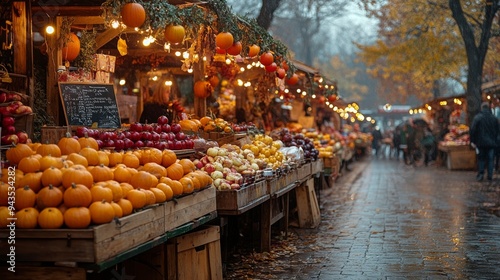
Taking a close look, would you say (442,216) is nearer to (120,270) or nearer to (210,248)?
(210,248)

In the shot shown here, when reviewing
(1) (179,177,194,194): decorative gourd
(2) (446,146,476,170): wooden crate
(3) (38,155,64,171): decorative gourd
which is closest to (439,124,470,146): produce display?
(2) (446,146,476,170): wooden crate

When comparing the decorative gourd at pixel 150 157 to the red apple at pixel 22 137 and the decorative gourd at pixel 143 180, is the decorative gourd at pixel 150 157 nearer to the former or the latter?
the decorative gourd at pixel 143 180

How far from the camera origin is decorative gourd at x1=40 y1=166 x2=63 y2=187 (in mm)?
5941

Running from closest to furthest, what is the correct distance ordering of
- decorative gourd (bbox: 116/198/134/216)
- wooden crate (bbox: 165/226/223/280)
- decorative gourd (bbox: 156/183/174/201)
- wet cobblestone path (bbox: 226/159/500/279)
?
decorative gourd (bbox: 116/198/134/216)
decorative gourd (bbox: 156/183/174/201)
wooden crate (bbox: 165/226/223/280)
wet cobblestone path (bbox: 226/159/500/279)

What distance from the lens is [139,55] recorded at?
50.4ft

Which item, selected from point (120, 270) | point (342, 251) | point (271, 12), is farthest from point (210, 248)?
point (271, 12)

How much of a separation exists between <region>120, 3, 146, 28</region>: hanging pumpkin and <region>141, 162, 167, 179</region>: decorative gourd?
6.40 ft

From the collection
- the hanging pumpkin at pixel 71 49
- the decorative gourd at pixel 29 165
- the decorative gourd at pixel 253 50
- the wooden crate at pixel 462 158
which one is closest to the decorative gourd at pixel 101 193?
the decorative gourd at pixel 29 165

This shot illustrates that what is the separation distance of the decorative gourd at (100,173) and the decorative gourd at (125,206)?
16.4 inches

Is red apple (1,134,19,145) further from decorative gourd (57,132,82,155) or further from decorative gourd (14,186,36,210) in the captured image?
decorative gourd (14,186,36,210)

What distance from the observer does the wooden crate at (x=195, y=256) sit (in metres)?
7.14

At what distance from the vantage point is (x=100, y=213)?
5.62 metres

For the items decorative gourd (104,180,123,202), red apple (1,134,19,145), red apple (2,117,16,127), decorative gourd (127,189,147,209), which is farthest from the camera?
red apple (2,117,16,127)

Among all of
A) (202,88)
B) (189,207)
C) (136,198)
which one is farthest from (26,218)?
(202,88)
